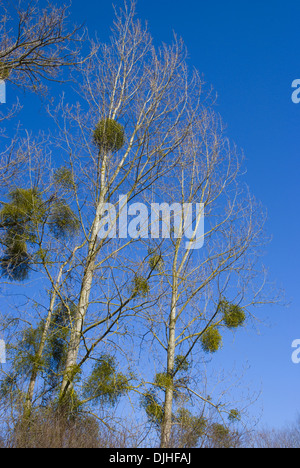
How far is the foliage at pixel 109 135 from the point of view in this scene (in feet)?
20.3

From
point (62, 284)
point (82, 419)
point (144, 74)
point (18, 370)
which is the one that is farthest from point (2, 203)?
point (82, 419)

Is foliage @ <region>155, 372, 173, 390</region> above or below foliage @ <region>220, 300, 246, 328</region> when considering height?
below

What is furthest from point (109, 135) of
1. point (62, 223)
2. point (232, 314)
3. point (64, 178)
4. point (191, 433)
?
point (191, 433)

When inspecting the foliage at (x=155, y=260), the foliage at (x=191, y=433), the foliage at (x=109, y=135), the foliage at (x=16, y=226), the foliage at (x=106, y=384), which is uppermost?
the foliage at (x=109, y=135)

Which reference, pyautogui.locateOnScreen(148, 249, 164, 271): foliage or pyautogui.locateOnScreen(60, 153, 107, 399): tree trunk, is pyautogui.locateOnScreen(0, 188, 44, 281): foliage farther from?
pyautogui.locateOnScreen(148, 249, 164, 271): foliage

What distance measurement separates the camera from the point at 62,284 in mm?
5289

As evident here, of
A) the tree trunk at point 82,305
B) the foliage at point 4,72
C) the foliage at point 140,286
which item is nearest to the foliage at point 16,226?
the tree trunk at point 82,305

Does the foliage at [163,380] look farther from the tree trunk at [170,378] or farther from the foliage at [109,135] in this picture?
the foliage at [109,135]

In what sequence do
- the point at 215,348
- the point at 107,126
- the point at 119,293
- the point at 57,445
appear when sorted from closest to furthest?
the point at 57,445 → the point at 119,293 → the point at 107,126 → the point at 215,348

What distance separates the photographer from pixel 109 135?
6234 mm

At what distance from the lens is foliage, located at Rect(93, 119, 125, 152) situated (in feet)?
20.3

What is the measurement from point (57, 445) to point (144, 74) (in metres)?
4.97

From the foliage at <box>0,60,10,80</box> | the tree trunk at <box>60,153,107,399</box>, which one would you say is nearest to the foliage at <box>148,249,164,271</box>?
the tree trunk at <box>60,153,107,399</box>
